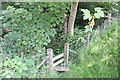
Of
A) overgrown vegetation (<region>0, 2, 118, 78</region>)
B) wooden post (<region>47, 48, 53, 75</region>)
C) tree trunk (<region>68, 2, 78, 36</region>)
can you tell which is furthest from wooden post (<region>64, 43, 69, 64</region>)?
tree trunk (<region>68, 2, 78, 36</region>)

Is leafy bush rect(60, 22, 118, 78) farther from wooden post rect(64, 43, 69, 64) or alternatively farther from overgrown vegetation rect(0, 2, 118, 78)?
wooden post rect(64, 43, 69, 64)

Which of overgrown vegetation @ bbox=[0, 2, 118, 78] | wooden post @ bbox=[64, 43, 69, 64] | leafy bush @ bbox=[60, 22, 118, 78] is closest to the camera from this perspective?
overgrown vegetation @ bbox=[0, 2, 118, 78]

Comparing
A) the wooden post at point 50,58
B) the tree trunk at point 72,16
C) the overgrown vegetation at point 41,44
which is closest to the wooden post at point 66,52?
the overgrown vegetation at point 41,44

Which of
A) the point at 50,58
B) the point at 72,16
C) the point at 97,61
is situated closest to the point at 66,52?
the point at 50,58

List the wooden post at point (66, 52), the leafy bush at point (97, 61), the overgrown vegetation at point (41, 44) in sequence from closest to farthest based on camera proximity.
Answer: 1. the overgrown vegetation at point (41, 44)
2. the leafy bush at point (97, 61)
3. the wooden post at point (66, 52)

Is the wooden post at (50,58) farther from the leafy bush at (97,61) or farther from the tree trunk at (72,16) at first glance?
the tree trunk at (72,16)

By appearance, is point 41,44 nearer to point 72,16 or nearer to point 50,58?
point 50,58

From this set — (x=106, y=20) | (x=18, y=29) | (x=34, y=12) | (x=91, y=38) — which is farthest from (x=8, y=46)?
(x=106, y=20)

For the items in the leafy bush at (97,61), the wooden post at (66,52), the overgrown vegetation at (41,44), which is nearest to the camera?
the overgrown vegetation at (41,44)

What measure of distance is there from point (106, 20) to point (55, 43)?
2934mm

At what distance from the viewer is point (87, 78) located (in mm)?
2914

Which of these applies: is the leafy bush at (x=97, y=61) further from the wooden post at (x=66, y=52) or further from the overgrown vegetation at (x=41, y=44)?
the wooden post at (x=66, y=52)

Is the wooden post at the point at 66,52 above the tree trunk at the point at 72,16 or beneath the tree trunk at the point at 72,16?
beneath

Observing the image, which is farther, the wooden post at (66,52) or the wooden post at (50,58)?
the wooden post at (66,52)
